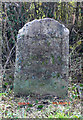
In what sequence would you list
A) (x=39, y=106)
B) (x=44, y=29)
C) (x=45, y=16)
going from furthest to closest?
(x=45, y=16), (x=44, y=29), (x=39, y=106)

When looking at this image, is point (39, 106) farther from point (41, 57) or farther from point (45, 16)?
point (45, 16)

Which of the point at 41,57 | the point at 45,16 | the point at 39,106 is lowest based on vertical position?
the point at 39,106

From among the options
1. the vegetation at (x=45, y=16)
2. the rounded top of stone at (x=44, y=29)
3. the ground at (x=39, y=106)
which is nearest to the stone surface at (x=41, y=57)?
the rounded top of stone at (x=44, y=29)

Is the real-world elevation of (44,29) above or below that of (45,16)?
below

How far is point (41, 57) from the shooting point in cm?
393

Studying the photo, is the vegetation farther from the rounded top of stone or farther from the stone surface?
the rounded top of stone

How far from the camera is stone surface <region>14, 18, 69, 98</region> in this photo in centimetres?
391

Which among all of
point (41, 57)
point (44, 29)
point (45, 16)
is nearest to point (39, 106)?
point (41, 57)

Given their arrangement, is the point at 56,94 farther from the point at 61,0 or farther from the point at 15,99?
the point at 61,0

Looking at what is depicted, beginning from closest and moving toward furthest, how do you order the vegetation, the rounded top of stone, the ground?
1. the ground
2. the rounded top of stone
3. the vegetation

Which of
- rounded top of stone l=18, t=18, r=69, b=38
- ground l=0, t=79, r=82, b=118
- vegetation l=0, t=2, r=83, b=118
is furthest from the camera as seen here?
vegetation l=0, t=2, r=83, b=118

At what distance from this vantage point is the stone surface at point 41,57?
12.8 feet

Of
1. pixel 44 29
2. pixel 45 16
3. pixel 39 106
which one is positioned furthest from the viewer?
pixel 45 16

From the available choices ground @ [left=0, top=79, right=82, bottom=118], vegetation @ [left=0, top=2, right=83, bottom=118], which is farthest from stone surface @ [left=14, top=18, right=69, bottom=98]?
vegetation @ [left=0, top=2, right=83, bottom=118]
